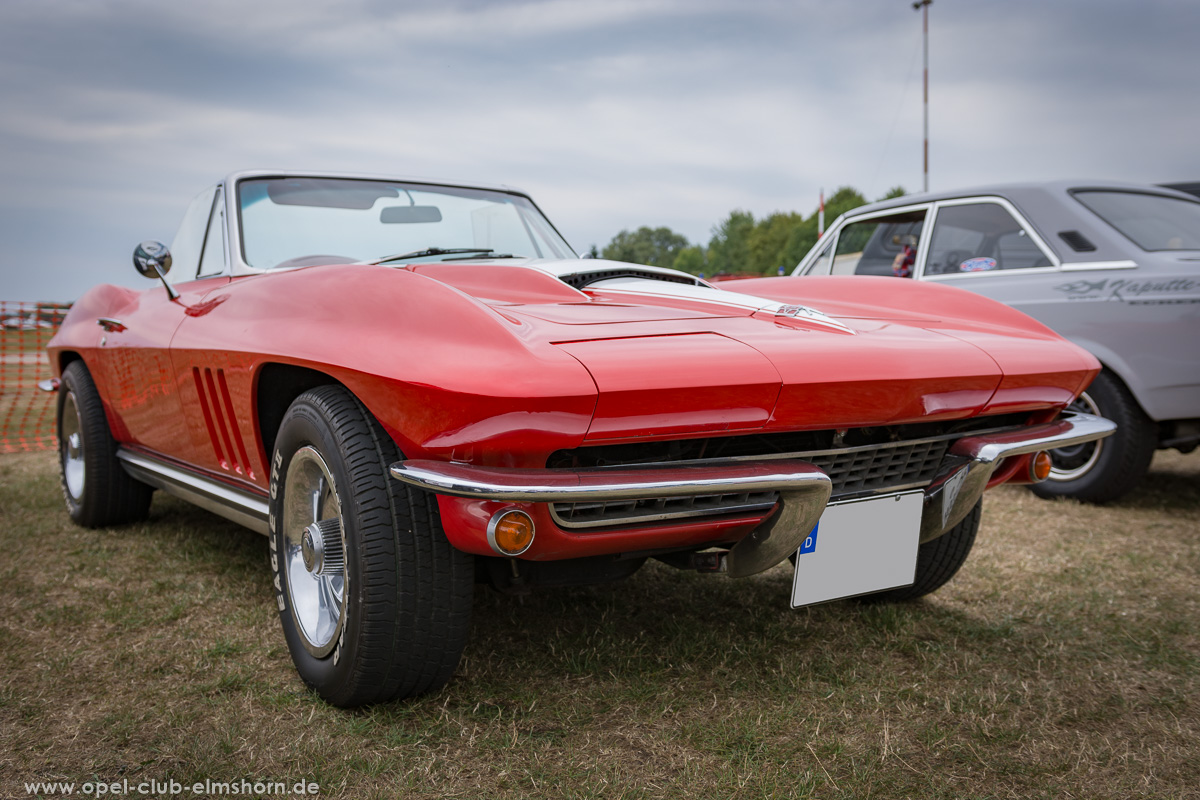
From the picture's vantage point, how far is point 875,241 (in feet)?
18.3

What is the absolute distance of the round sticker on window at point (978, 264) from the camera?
15.6ft

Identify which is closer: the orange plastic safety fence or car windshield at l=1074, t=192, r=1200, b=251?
car windshield at l=1074, t=192, r=1200, b=251

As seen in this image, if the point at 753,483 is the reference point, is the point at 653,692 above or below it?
below

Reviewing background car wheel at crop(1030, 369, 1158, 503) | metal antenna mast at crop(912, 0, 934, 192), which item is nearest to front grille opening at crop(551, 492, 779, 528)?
background car wheel at crop(1030, 369, 1158, 503)

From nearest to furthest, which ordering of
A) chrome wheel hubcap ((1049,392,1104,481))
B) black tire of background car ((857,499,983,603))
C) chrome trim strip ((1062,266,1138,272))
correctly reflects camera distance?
black tire of background car ((857,499,983,603)) → chrome trim strip ((1062,266,1138,272)) → chrome wheel hubcap ((1049,392,1104,481))

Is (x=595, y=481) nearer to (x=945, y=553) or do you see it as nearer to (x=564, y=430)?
(x=564, y=430)

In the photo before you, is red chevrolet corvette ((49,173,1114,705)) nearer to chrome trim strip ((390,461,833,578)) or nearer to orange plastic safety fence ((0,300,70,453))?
chrome trim strip ((390,461,833,578))

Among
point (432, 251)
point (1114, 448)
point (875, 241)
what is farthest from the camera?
point (875, 241)

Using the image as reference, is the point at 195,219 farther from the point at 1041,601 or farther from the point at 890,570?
the point at 1041,601

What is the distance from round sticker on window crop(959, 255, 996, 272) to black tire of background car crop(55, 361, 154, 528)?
421 cm

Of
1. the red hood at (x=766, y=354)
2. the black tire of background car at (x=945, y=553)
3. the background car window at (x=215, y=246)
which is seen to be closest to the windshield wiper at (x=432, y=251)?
the red hood at (x=766, y=354)

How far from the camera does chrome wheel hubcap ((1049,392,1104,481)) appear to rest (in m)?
4.29

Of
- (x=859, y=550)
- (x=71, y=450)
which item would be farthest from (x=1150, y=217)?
(x=71, y=450)

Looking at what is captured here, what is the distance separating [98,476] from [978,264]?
4.38 meters
